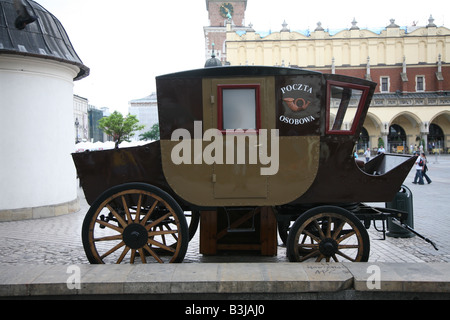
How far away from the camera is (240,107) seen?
455 centimetres

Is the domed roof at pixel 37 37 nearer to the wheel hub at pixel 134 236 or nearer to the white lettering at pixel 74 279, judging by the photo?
the wheel hub at pixel 134 236

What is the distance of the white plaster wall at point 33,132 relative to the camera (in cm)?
885

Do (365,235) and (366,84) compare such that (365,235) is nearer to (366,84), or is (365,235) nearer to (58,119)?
(366,84)

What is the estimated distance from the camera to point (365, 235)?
443 centimetres

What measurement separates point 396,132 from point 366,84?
157 ft

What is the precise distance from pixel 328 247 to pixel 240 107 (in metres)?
1.94

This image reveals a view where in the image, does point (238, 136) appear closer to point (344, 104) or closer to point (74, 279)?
point (344, 104)

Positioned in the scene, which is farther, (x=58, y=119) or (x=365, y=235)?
(x=58, y=119)

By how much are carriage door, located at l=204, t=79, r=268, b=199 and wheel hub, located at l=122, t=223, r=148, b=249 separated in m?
0.98

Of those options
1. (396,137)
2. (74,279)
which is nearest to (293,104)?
(74,279)

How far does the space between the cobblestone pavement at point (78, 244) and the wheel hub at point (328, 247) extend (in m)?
0.93
